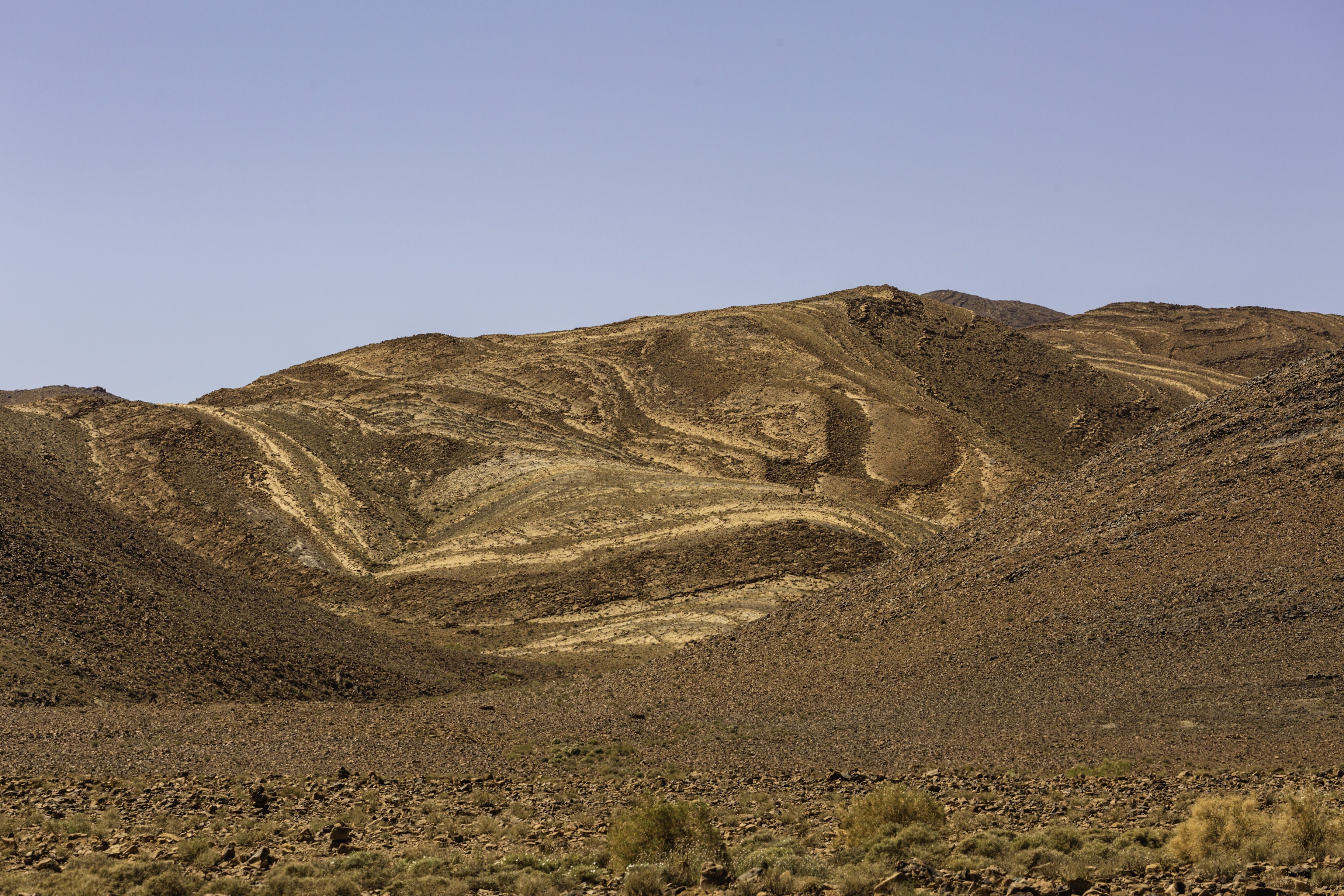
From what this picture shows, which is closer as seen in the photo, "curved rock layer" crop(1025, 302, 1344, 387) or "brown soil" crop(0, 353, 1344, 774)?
"brown soil" crop(0, 353, 1344, 774)

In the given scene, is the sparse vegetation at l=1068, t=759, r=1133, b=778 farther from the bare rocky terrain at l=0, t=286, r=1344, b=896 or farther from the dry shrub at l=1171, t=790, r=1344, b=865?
the dry shrub at l=1171, t=790, r=1344, b=865

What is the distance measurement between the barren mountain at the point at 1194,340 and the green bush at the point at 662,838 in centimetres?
9193

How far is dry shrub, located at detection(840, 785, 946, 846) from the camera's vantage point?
14.3 metres

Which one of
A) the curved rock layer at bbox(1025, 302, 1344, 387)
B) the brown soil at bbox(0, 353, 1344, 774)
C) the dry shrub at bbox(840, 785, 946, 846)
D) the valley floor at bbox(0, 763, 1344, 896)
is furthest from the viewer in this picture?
the curved rock layer at bbox(1025, 302, 1344, 387)

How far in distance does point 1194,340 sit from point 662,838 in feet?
391

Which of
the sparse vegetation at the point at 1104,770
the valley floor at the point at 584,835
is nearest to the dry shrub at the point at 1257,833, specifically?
the valley floor at the point at 584,835

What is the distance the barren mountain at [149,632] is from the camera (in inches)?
A: 1090

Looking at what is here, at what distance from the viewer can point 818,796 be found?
59.9 feet

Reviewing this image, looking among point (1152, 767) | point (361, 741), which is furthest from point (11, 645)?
point (1152, 767)

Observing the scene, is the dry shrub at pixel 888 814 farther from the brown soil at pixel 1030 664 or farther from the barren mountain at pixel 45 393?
the barren mountain at pixel 45 393

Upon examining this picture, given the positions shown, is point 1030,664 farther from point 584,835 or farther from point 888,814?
point 584,835

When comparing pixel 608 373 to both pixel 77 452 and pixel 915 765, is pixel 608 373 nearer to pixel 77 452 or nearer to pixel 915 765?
pixel 77 452

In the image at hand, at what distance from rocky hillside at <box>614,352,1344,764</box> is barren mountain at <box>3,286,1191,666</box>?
12.7m

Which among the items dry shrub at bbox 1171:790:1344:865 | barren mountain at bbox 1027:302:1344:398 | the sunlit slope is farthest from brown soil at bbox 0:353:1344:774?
barren mountain at bbox 1027:302:1344:398
